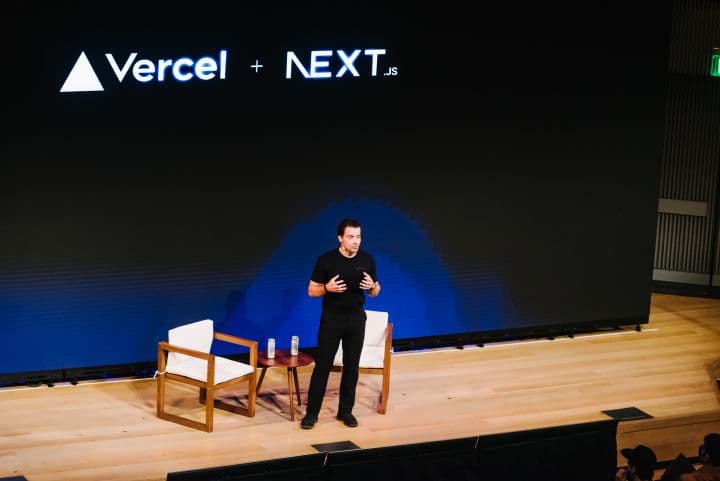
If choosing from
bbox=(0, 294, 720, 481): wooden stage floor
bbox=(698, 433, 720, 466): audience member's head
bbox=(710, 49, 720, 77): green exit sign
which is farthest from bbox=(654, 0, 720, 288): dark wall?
bbox=(698, 433, 720, 466): audience member's head

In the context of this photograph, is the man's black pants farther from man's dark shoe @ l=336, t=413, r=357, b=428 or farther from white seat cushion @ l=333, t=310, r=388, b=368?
white seat cushion @ l=333, t=310, r=388, b=368

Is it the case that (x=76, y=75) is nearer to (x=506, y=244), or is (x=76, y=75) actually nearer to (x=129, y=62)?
(x=129, y=62)

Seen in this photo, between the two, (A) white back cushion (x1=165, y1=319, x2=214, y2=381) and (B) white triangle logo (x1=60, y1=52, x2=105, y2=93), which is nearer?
(A) white back cushion (x1=165, y1=319, x2=214, y2=381)

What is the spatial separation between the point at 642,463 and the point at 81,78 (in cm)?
465

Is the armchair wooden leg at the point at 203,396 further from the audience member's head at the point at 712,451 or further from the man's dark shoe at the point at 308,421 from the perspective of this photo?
the audience member's head at the point at 712,451

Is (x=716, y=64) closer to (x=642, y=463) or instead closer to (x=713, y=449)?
(x=713, y=449)

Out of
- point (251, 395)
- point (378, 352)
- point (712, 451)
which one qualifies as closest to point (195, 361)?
point (251, 395)

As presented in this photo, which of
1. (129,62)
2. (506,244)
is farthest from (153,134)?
(506,244)

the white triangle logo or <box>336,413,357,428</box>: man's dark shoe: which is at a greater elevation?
the white triangle logo

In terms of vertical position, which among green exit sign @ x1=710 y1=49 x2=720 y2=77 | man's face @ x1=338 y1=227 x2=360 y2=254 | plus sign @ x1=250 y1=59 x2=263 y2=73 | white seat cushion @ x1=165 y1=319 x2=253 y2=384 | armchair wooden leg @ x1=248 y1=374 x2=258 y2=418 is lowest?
armchair wooden leg @ x1=248 y1=374 x2=258 y2=418

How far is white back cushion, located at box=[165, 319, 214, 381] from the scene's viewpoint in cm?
802

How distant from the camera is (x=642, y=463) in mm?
5891

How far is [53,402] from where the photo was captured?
27.4 ft

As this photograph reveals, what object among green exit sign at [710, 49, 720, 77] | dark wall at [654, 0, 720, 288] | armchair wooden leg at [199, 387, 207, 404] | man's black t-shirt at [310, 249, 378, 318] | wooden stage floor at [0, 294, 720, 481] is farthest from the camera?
dark wall at [654, 0, 720, 288]
